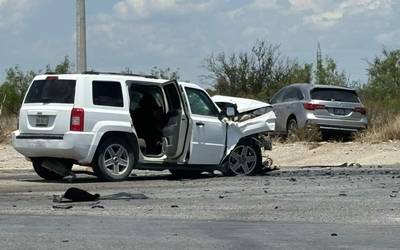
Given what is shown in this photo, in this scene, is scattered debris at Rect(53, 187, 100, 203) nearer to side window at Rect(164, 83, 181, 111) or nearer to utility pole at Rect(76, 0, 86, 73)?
side window at Rect(164, 83, 181, 111)

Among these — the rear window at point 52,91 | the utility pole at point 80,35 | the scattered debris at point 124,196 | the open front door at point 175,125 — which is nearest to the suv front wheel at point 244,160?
the open front door at point 175,125

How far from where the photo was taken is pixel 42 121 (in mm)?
15133

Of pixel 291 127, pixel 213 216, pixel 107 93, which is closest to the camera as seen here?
pixel 213 216

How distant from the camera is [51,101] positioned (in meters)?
15.2

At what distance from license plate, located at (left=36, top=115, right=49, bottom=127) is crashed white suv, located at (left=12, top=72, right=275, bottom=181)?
2 centimetres

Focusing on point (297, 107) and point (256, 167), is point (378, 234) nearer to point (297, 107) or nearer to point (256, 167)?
point (256, 167)

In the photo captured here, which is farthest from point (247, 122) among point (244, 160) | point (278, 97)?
point (278, 97)

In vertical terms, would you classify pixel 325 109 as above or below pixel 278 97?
below

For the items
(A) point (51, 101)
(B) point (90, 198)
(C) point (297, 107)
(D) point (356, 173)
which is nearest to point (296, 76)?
(C) point (297, 107)

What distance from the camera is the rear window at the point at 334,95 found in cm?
Result: 2362

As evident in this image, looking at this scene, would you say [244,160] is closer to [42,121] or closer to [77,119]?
[77,119]

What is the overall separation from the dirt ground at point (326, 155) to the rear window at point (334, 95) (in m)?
1.22

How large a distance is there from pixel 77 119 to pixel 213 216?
4.96 m

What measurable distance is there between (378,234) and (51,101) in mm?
7606
